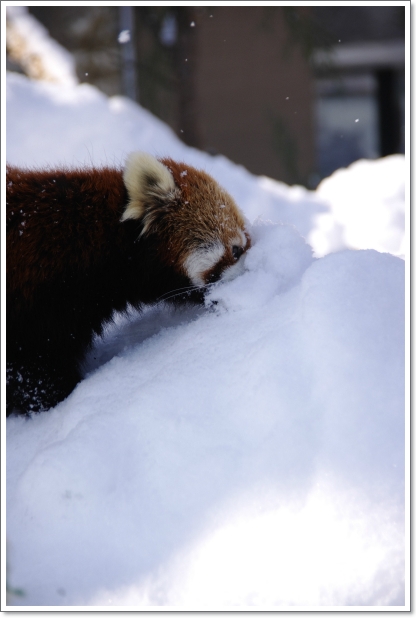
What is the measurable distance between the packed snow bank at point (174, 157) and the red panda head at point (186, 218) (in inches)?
45.8

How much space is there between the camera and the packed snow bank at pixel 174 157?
9.61 ft

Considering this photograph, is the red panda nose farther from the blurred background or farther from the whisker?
the blurred background

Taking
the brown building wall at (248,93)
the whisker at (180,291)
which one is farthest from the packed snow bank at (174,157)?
the brown building wall at (248,93)

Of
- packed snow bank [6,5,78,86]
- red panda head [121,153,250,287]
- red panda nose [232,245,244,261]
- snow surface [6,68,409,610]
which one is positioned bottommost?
snow surface [6,68,409,610]

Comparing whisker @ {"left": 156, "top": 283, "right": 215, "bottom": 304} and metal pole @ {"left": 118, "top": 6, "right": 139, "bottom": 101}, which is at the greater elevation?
metal pole @ {"left": 118, "top": 6, "right": 139, "bottom": 101}

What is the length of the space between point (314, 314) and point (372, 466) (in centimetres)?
36

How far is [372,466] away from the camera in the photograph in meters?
1.06

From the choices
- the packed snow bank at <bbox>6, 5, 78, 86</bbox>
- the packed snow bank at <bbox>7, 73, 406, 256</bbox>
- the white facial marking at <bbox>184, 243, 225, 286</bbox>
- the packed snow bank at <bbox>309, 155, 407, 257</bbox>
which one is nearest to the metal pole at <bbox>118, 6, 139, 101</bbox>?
the packed snow bank at <bbox>6, 5, 78, 86</bbox>

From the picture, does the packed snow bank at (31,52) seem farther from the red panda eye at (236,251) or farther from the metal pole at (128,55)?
the red panda eye at (236,251)

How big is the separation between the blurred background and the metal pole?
0.5 inches

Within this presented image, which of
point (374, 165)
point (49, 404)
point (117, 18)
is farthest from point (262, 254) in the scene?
point (117, 18)

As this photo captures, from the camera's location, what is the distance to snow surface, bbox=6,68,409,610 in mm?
988

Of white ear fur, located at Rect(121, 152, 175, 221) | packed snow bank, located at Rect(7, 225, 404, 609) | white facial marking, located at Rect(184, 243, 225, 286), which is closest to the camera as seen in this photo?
packed snow bank, located at Rect(7, 225, 404, 609)

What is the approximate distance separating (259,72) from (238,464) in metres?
8.44
